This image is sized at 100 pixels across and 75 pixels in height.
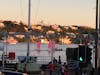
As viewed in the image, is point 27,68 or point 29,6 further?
point 29,6

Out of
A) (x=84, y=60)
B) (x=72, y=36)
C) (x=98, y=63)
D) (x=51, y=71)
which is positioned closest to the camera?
(x=98, y=63)

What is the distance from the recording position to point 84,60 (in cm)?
3484

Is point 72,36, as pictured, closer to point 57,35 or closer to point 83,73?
point 57,35

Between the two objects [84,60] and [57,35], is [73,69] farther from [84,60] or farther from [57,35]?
[57,35]

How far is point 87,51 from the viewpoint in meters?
34.1

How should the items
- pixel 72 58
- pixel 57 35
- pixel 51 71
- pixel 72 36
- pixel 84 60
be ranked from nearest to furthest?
pixel 51 71, pixel 84 60, pixel 72 58, pixel 57 35, pixel 72 36

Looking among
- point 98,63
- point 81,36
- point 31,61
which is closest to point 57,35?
point 81,36

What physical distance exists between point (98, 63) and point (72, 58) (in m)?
15.9

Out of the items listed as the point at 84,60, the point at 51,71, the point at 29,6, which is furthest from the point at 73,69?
the point at 29,6

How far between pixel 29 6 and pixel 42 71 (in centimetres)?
690

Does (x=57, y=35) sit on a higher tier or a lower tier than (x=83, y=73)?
higher

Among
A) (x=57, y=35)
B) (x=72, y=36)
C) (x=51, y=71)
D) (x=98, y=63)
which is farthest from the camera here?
(x=72, y=36)

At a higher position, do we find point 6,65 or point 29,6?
point 29,6

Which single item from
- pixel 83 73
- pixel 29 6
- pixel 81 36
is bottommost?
pixel 83 73
